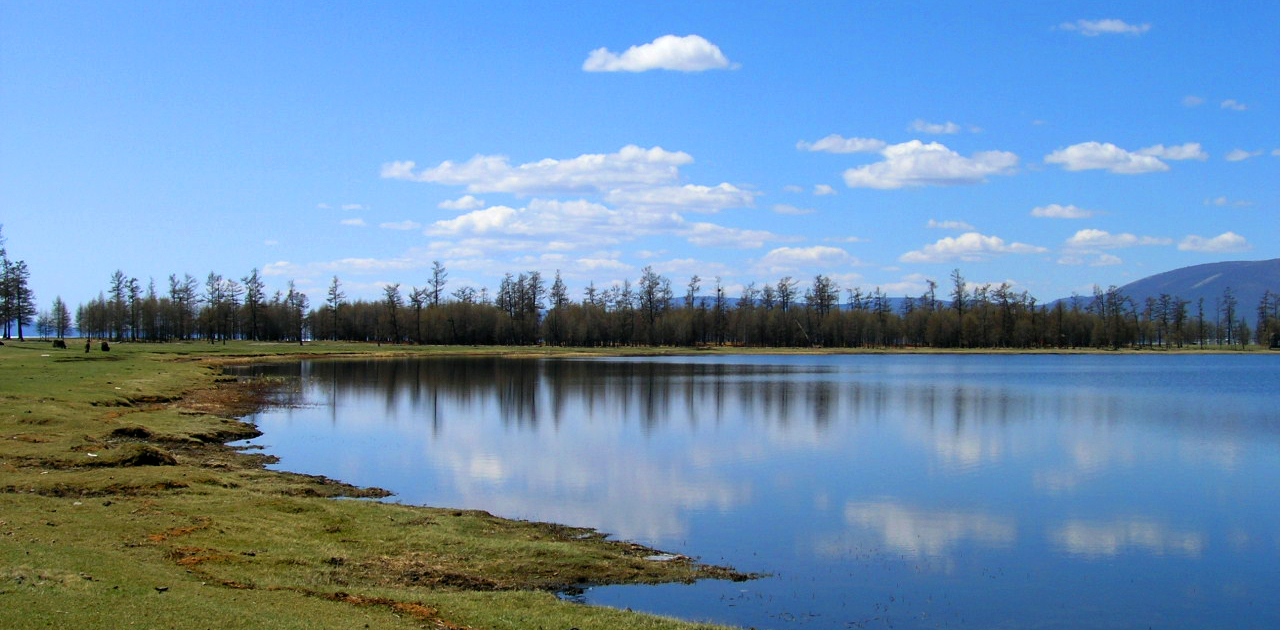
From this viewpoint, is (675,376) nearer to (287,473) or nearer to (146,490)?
(287,473)

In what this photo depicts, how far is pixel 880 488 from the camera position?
89.9 ft

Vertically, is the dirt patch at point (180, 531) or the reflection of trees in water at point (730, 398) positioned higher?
the dirt patch at point (180, 531)

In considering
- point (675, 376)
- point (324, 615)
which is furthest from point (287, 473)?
point (675, 376)

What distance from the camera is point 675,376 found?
8381cm

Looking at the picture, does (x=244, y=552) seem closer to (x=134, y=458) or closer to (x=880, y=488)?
(x=134, y=458)

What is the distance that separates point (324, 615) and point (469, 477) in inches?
673

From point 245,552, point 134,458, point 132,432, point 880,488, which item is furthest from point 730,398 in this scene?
point 245,552

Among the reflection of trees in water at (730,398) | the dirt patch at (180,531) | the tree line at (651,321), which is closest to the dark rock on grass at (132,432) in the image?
the dirt patch at (180,531)

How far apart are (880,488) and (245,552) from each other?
18.2 metres

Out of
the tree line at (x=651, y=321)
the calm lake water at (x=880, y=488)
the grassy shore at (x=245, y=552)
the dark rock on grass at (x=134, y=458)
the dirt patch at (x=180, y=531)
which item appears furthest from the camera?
the tree line at (x=651, y=321)

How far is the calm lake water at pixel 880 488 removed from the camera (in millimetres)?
16562

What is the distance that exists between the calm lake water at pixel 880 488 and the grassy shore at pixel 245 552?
177 centimetres

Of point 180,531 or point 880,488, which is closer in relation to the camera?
point 180,531

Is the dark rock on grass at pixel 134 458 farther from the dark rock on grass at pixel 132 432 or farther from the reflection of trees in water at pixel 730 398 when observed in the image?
the reflection of trees in water at pixel 730 398
